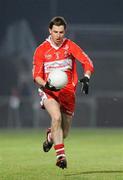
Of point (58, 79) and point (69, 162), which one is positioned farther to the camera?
point (69, 162)

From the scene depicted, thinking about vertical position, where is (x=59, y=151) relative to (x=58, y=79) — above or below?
below

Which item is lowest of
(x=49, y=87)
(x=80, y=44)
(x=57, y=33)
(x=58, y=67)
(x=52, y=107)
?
(x=80, y=44)

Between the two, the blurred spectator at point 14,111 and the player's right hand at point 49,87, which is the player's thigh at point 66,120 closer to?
the player's right hand at point 49,87

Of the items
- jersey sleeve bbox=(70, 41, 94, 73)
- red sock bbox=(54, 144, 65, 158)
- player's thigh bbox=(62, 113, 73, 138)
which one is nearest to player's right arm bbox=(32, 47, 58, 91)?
jersey sleeve bbox=(70, 41, 94, 73)

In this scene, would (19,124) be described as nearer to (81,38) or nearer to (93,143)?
(81,38)

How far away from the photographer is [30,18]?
28.0 metres

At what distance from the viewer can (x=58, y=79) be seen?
32.5ft

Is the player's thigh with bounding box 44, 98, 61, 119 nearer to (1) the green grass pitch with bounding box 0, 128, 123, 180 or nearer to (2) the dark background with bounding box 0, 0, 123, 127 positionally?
(1) the green grass pitch with bounding box 0, 128, 123, 180

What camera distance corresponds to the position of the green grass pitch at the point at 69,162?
9.86 m

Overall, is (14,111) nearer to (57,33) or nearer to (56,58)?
(56,58)

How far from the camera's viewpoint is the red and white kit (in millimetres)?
10312

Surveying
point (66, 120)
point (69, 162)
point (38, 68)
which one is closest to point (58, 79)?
point (38, 68)

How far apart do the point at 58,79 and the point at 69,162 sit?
2.26 metres

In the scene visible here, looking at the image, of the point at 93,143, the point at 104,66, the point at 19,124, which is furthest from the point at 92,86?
the point at 93,143
